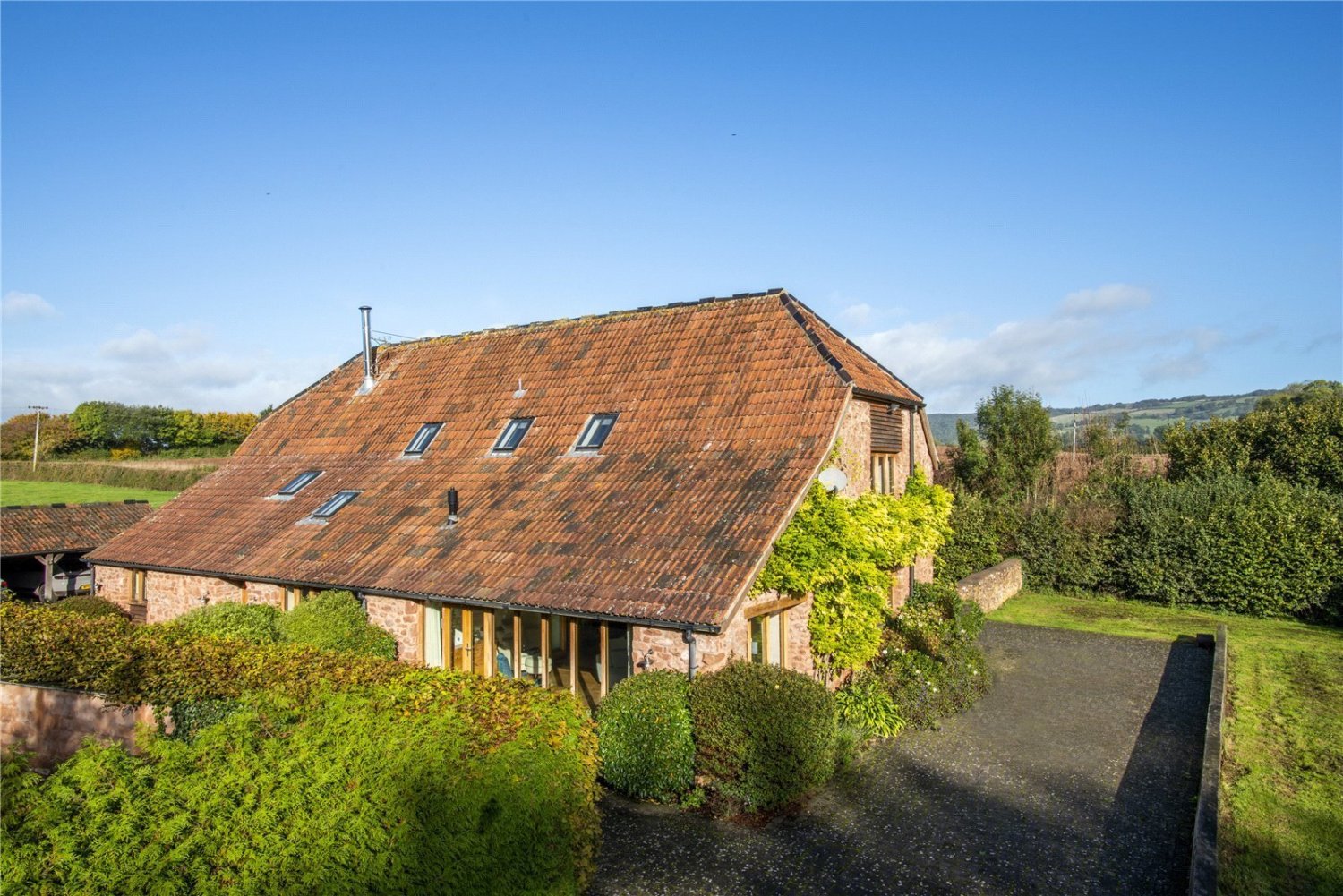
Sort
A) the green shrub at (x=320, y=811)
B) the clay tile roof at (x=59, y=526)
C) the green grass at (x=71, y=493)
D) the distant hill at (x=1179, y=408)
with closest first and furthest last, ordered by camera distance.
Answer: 1. the green shrub at (x=320, y=811)
2. the clay tile roof at (x=59, y=526)
3. the green grass at (x=71, y=493)
4. the distant hill at (x=1179, y=408)

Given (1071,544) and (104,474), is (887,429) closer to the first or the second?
(1071,544)

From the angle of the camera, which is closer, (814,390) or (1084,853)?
(1084,853)

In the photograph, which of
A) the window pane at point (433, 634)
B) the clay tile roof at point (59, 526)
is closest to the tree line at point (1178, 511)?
the window pane at point (433, 634)

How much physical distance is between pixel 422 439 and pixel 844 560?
10.5 meters

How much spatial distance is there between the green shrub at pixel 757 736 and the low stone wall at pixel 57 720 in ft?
21.8

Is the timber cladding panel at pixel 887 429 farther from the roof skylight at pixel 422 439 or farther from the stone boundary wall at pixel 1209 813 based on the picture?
the roof skylight at pixel 422 439

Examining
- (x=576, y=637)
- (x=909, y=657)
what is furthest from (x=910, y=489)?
(x=576, y=637)

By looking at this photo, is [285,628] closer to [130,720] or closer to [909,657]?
[130,720]

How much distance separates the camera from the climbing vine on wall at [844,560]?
38.1 feet

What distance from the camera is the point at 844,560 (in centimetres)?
1195

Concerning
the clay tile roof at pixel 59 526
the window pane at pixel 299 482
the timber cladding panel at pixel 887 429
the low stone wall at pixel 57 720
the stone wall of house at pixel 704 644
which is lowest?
the low stone wall at pixel 57 720

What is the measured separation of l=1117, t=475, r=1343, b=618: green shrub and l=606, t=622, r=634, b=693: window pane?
19.2 metres

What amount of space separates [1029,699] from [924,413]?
6.94 m

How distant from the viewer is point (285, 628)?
1304 cm
